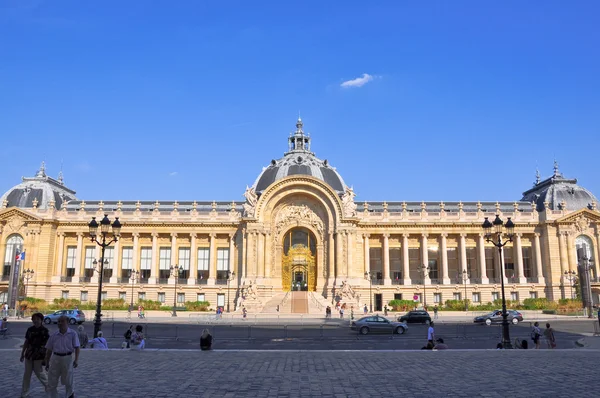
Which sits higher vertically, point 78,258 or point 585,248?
point 585,248

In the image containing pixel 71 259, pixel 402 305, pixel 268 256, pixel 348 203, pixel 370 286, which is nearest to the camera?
pixel 402 305

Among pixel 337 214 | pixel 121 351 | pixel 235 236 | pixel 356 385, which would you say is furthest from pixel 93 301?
pixel 356 385

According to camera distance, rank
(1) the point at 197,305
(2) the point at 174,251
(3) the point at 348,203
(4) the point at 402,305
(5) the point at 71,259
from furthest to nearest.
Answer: (5) the point at 71,259, (2) the point at 174,251, (3) the point at 348,203, (1) the point at 197,305, (4) the point at 402,305

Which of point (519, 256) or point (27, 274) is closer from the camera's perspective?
point (27, 274)

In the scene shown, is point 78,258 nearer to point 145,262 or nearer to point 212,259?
point 145,262

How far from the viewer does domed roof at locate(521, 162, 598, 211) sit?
2566 inches

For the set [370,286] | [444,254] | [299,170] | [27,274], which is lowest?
[370,286]

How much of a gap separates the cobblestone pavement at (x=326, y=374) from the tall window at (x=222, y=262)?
45.8 m

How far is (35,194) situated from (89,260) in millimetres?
11720

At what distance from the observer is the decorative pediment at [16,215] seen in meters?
61.3

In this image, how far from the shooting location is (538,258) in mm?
62781

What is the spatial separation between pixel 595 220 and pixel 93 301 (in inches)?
2453

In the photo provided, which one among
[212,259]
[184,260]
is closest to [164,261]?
[184,260]

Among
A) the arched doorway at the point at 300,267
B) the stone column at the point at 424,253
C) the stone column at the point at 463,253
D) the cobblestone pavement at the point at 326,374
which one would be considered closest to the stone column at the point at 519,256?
the stone column at the point at 463,253
